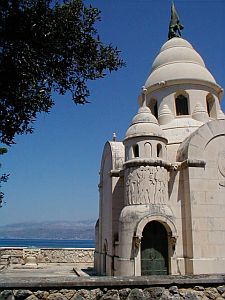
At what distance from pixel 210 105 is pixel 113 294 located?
16.2 meters

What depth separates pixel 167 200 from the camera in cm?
1452

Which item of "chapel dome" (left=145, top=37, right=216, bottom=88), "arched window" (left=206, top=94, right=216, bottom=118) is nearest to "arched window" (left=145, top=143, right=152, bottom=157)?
"chapel dome" (left=145, top=37, right=216, bottom=88)

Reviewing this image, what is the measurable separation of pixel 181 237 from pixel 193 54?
38.8 feet

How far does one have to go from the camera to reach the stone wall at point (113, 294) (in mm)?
4898

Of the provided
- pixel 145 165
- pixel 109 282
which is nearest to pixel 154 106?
pixel 145 165

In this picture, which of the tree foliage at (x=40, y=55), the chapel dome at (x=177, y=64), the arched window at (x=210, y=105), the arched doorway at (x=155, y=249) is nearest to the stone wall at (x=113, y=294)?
the tree foliage at (x=40, y=55)

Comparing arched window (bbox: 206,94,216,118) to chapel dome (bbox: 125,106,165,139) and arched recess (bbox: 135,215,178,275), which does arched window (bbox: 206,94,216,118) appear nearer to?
chapel dome (bbox: 125,106,165,139)

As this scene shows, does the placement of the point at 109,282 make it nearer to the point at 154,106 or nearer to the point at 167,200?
the point at 167,200

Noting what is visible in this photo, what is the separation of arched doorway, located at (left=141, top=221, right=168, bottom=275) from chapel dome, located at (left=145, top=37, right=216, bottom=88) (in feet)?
29.2

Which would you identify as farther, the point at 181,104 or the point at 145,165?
the point at 181,104

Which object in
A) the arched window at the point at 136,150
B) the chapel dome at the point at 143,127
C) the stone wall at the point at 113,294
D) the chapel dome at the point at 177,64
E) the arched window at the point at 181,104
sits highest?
the chapel dome at the point at 177,64

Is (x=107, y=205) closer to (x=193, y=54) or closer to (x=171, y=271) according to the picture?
(x=171, y=271)

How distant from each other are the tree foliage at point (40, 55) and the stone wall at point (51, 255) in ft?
62.2

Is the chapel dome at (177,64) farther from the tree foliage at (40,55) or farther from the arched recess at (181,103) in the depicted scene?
the tree foliage at (40,55)
